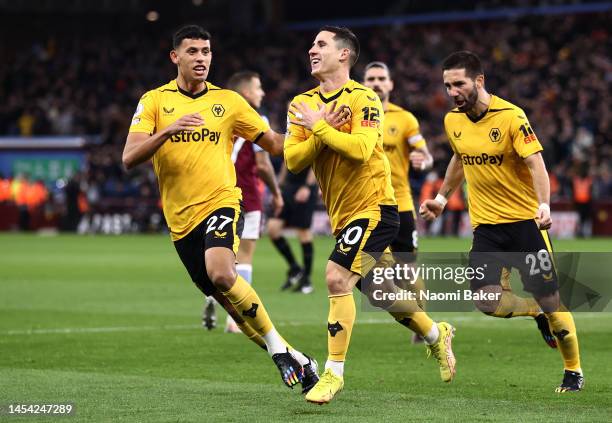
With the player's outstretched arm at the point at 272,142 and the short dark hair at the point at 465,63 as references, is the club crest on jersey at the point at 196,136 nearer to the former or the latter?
the player's outstretched arm at the point at 272,142

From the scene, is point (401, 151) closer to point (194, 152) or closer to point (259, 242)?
point (194, 152)

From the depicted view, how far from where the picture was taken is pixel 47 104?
150 feet

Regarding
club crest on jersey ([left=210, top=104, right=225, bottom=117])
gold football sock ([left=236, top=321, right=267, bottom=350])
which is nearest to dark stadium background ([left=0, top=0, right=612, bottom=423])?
gold football sock ([left=236, top=321, right=267, bottom=350])

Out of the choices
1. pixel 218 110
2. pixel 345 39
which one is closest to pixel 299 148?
pixel 345 39

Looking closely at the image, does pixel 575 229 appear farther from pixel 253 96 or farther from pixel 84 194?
pixel 253 96

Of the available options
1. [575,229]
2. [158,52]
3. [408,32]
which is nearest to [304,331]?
[575,229]

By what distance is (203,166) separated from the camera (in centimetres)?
841

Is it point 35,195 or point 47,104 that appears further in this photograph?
point 47,104

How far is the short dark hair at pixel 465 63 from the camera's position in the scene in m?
8.44

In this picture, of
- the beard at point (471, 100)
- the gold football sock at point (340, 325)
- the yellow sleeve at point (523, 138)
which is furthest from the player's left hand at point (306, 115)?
the yellow sleeve at point (523, 138)

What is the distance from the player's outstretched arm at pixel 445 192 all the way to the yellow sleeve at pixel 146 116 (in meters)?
2.06

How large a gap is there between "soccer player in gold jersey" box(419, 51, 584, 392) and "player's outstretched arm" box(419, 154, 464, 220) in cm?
25

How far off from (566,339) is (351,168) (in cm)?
190

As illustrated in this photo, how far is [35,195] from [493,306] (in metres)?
33.2
